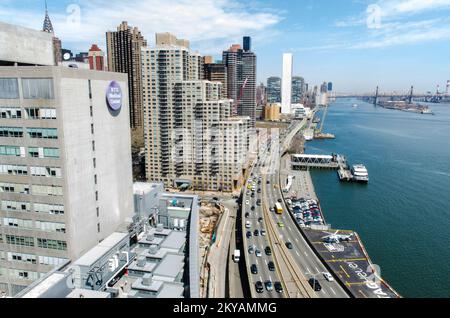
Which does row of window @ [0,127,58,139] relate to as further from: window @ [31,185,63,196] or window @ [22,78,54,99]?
window @ [31,185,63,196]

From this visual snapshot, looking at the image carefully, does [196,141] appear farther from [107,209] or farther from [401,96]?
[401,96]

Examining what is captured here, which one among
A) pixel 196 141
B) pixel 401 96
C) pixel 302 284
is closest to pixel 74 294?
pixel 302 284

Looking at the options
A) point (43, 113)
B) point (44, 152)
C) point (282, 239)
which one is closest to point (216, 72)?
point (282, 239)

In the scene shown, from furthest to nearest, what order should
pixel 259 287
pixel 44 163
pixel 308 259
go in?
pixel 308 259 → pixel 259 287 → pixel 44 163

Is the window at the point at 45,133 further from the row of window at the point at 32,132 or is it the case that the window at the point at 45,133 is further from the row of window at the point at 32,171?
the row of window at the point at 32,171

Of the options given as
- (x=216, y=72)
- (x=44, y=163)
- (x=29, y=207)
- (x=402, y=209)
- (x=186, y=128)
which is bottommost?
Result: (x=402, y=209)

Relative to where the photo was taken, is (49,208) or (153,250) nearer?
(49,208)

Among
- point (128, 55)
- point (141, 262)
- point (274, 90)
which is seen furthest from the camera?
point (274, 90)

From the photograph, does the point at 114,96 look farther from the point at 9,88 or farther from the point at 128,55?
the point at 128,55
